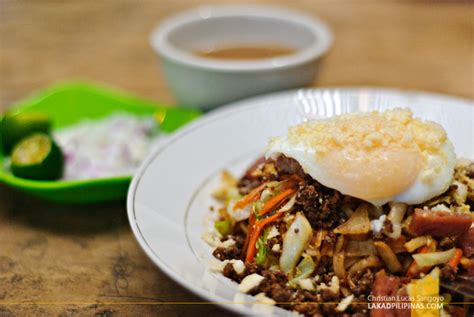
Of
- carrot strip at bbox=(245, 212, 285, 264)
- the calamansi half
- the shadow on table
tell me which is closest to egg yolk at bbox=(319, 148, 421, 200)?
carrot strip at bbox=(245, 212, 285, 264)

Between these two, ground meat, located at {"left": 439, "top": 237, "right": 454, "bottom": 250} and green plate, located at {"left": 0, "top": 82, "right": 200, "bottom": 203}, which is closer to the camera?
ground meat, located at {"left": 439, "top": 237, "right": 454, "bottom": 250}

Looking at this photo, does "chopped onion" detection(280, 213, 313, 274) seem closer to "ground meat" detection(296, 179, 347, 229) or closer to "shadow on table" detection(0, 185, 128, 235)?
"ground meat" detection(296, 179, 347, 229)

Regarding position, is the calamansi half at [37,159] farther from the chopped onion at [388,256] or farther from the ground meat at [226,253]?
the chopped onion at [388,256]

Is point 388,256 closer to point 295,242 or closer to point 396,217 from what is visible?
point 396,217

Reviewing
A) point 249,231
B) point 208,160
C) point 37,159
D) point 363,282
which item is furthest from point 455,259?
point 37,159

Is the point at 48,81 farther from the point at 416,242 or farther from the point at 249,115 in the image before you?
the point at 416,242

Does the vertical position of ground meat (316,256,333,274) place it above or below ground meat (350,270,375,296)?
below
